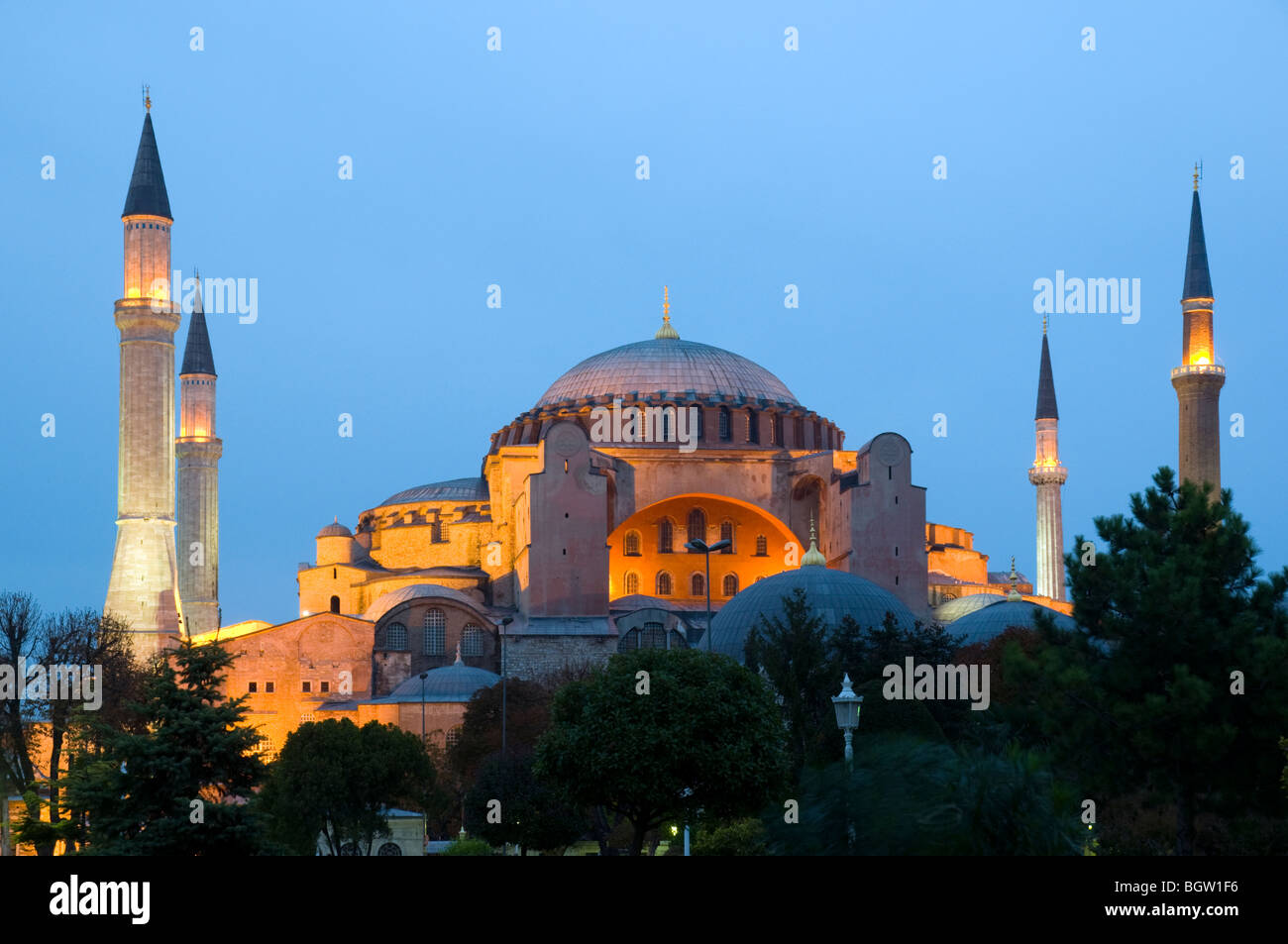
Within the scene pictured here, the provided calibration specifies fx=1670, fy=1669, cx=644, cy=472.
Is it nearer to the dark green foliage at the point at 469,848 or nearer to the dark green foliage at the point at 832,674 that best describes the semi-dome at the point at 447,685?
the dark green foliage at the point at 832,674

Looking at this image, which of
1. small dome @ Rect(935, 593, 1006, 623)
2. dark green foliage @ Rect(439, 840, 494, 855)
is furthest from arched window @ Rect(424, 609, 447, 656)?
dark green foliage @ Rect(439, 840, 494, 855)

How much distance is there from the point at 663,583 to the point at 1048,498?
1624 cm

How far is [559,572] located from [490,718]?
24.2ft

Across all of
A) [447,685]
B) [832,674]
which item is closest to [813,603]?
[447,685]

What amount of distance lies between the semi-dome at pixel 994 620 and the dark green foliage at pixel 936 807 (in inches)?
1006

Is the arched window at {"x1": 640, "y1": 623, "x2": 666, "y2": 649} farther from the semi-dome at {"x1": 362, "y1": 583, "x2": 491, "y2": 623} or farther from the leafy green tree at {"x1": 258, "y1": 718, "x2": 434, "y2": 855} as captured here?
the leafy green tree at {"x1": 258, "y1": 718, "x2": 434, "y2": 855}

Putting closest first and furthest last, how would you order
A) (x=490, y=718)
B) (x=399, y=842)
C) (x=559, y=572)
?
(x=399, y=842)
(x=490, y=718)
(x=559, y=572)

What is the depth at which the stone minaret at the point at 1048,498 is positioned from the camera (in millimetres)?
58188

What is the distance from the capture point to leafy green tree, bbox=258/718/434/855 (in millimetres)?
27469

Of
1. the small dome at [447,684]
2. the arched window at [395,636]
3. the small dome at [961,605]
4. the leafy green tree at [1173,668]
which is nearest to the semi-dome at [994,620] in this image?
the small dome at [961,605]

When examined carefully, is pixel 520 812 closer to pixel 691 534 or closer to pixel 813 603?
pixel 813 603
